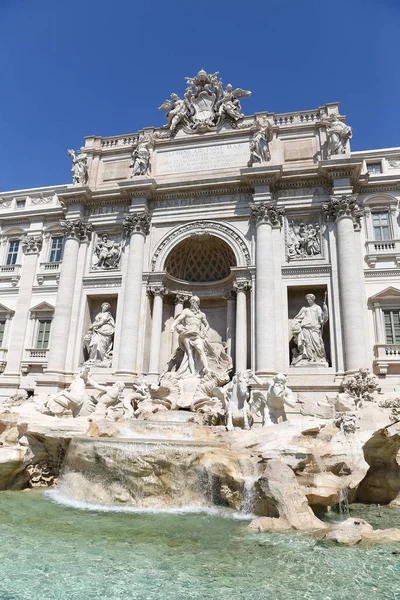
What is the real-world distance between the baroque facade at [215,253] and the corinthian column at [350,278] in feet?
0.17

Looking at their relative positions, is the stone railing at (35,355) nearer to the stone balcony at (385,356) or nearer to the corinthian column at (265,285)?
the corinthian column at (265,285)

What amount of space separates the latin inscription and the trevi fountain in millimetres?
115

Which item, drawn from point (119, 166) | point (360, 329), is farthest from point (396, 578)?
point (119, 166)

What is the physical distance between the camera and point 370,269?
17.9m

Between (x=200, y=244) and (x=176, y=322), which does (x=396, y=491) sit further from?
(x=200, y=244)

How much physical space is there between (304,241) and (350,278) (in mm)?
2834

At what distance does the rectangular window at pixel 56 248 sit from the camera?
73.4 feet

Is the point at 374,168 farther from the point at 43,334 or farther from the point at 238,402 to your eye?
the point at 43,334

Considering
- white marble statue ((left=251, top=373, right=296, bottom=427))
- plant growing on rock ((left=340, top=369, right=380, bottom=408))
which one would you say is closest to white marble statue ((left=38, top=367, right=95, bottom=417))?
white marble statue ((left=251, top=373, right=296, bottom=427))

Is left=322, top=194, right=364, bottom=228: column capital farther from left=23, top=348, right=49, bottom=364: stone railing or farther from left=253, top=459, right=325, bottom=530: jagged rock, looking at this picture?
left=23, top=348, right=49, bottom=364: stone railing

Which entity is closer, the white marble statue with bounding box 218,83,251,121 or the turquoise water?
the turquoise water

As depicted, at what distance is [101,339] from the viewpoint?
19641 millimetres

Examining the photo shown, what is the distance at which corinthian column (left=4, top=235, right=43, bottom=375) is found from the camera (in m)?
20.7

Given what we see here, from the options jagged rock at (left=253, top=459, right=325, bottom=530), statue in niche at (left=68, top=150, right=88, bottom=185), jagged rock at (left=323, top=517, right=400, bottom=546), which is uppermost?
statue in niche at (left=68, top=150, right=88, bottom=185)
